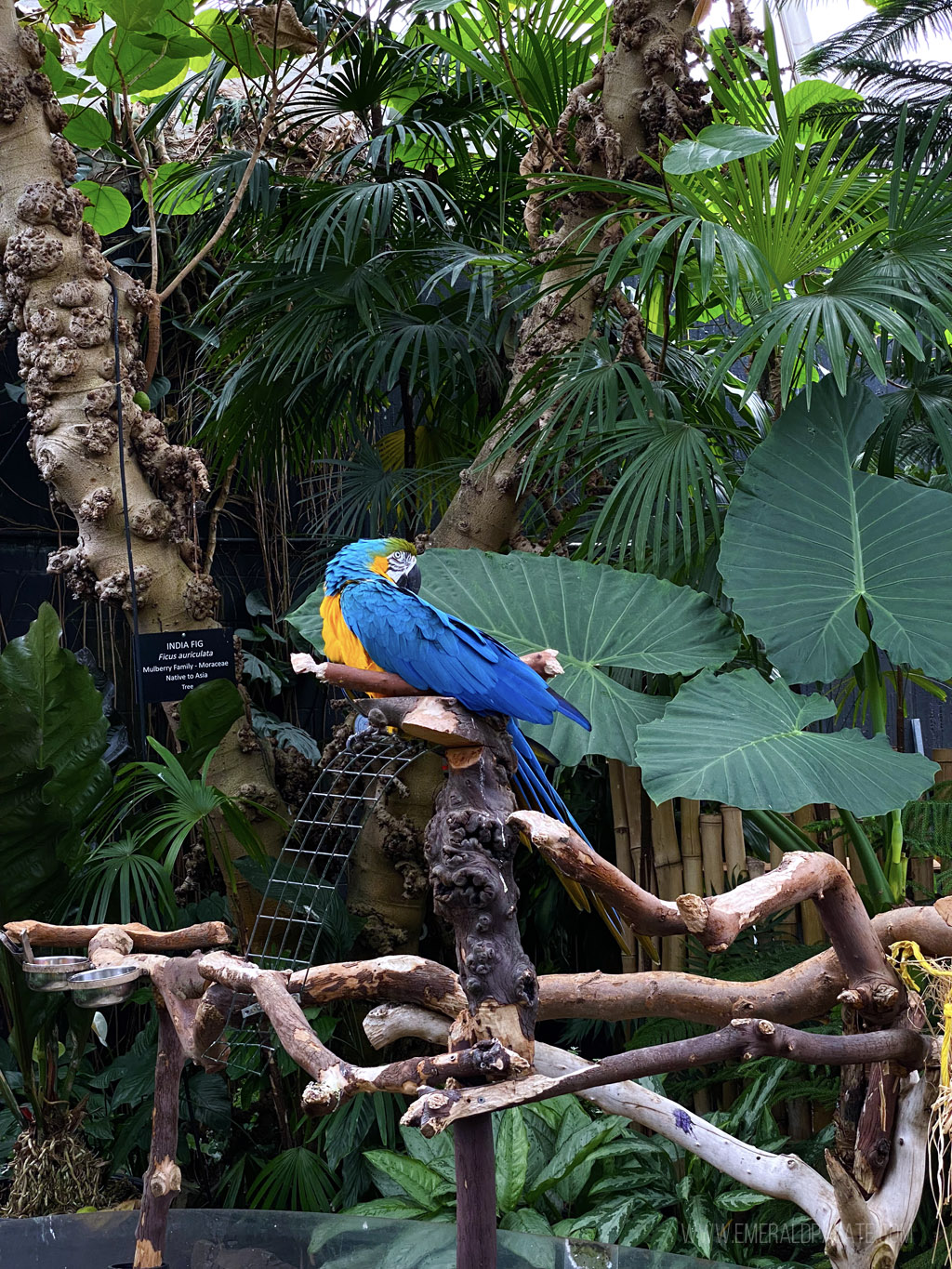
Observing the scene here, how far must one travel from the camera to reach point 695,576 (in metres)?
2.06

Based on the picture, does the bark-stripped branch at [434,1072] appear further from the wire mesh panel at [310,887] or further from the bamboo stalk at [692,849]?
the bamboo stalk at [692,849]

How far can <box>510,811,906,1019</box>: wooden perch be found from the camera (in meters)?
0.88

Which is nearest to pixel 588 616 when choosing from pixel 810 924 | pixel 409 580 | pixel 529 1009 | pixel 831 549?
pixel 831 549

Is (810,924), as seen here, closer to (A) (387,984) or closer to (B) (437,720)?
(A) (387,984)

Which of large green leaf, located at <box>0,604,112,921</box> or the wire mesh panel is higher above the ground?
large green leaf, located at <box>0,604,112,921</box>

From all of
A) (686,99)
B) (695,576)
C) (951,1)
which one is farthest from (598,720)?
(951,1)

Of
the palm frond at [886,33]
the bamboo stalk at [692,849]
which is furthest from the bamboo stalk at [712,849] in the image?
the palm frond at [886,33]

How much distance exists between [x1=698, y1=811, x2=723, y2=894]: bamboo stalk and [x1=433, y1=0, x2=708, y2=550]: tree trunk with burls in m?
0.73

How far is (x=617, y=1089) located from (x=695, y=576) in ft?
3.54

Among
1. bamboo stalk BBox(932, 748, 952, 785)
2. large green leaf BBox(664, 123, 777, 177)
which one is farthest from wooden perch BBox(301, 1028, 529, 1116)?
bamboo stalk BBox(932, 748, 952, 785)

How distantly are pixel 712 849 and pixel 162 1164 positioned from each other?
138cm

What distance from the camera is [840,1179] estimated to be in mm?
1105

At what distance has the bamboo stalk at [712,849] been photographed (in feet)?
7.38

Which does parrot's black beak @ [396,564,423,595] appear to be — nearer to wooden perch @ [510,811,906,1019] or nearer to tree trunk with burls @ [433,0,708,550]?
wooden perch @ [510,811,906,1019]
